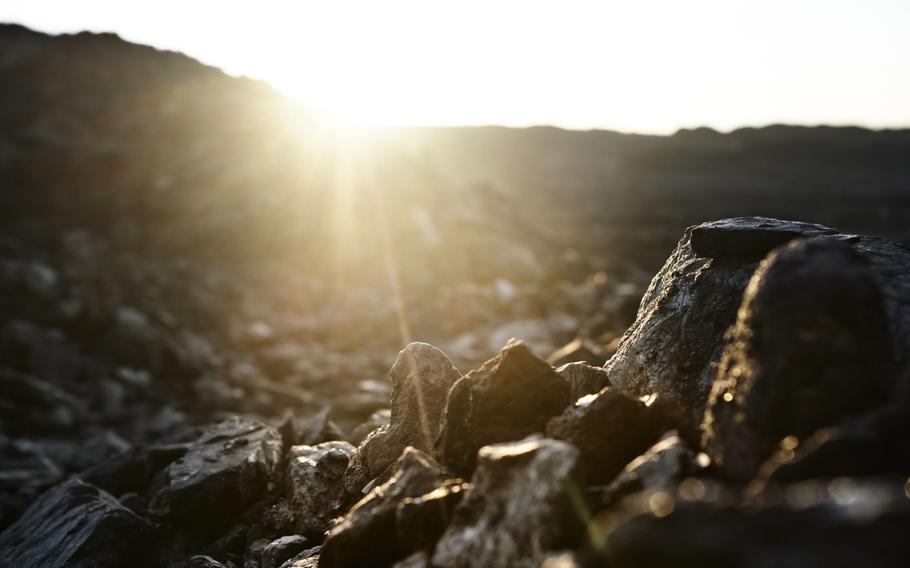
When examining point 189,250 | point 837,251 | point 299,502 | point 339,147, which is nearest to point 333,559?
point 299,502

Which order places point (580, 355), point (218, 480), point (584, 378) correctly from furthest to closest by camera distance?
point (580, 355)
point (218, 480)
point (584, 378)

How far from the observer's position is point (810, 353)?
1983mm

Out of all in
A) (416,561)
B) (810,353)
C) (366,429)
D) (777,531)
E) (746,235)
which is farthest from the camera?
(366,429)

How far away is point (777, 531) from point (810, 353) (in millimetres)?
844

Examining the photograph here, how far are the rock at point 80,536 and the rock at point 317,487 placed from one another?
0.98m

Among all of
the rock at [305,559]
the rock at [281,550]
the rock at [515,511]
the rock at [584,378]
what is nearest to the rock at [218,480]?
the rock at [281,550]

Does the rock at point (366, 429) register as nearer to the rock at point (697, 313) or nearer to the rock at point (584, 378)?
the rock at point (584, 378)

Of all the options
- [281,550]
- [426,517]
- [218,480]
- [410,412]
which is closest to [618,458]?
[426,517]

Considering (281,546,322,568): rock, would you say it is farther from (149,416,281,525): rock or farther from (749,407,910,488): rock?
(749,407,910,488): rock

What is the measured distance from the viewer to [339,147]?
2075cm

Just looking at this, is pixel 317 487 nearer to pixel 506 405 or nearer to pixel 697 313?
pixel 506 405

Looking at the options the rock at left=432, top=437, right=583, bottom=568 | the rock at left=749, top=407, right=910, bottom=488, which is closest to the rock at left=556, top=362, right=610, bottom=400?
the rock at left=432, top=437, right=583, bottom=568

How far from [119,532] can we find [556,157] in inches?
1861

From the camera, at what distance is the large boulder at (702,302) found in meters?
2.99
